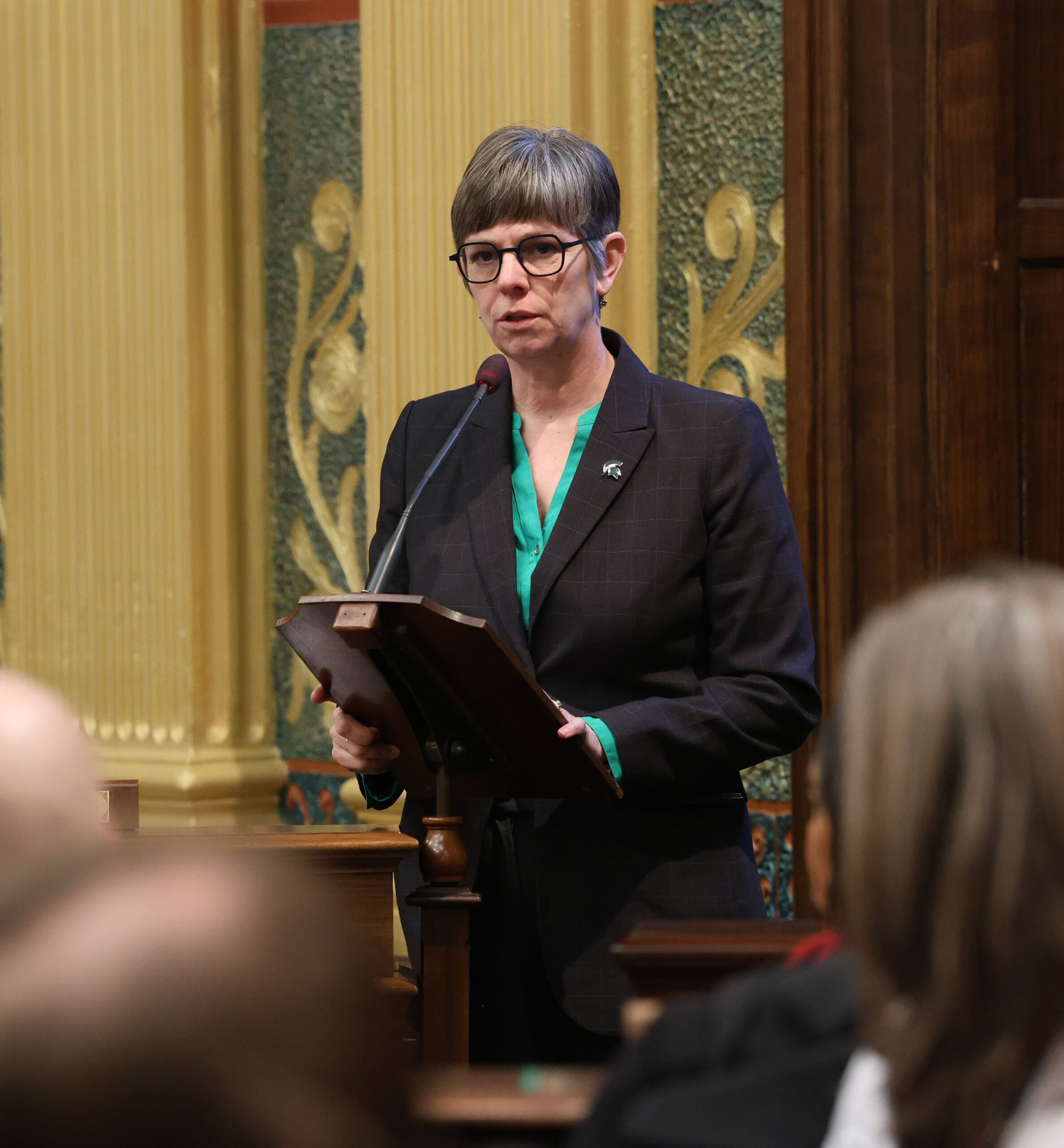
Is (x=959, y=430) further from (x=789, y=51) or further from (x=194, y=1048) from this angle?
(x=194, y=1048)

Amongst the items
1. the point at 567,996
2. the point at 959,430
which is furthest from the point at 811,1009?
the point at 959,430

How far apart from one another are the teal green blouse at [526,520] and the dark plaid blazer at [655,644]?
37mm

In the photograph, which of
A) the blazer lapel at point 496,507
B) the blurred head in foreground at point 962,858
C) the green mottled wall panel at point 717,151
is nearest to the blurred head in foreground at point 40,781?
the blurred head in foreground at point 962,858

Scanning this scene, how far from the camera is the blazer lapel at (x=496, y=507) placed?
2.40 metres

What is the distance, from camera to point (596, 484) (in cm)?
242

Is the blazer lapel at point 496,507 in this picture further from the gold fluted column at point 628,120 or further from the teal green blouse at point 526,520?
the gold fluted column at point 628,120

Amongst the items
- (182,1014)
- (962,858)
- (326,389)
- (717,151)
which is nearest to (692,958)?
(962,858)

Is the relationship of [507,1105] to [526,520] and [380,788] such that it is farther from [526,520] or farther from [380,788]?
[526,520]

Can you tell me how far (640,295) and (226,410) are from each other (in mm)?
1131

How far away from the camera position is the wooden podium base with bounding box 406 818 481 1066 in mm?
2152

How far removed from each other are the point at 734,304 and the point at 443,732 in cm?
184

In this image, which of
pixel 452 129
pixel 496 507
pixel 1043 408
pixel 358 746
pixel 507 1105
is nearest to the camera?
pixel 507 1105

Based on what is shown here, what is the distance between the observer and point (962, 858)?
0.99 m

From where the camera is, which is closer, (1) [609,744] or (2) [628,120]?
(1) [609,744]
